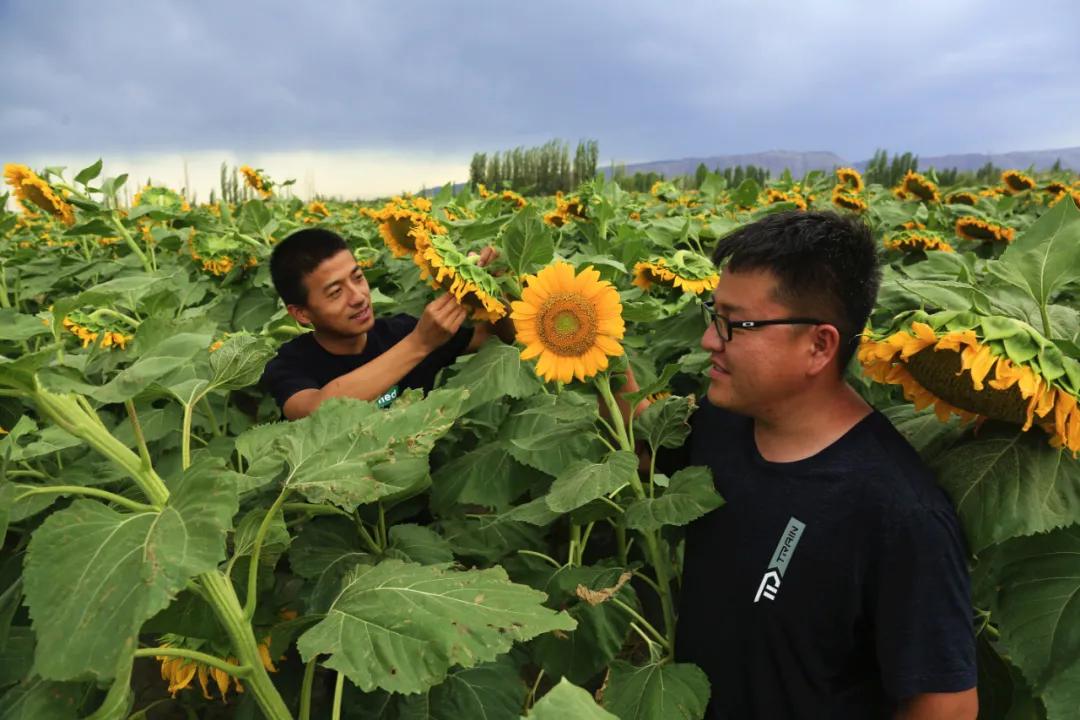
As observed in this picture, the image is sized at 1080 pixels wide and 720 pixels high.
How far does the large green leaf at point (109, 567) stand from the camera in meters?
0.84

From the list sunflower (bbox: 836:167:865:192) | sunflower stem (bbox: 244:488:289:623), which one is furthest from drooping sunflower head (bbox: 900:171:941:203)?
sunflower stem (bbox: 244:488:289:623)

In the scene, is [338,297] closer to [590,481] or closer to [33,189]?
[590,481]

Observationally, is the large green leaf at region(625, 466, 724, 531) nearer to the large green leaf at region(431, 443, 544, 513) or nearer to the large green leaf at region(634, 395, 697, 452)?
the large green leaf at region(634, 395, 697, 452)

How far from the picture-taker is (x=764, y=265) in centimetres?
136

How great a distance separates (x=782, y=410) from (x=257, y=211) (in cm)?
362

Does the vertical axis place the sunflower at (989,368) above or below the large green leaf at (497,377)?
above

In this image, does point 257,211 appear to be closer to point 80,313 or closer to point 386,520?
point 80,313

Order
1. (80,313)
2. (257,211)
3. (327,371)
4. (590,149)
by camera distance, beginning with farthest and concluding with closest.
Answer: (590,149)
(257,211)
(80,313)
(327,371)

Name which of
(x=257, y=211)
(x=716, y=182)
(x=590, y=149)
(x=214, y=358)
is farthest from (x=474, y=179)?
(x=214, y=358)

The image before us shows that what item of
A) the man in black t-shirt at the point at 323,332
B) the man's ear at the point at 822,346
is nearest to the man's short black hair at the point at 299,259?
the man in black t-shirt at the point at 323,332

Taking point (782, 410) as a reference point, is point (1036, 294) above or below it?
above

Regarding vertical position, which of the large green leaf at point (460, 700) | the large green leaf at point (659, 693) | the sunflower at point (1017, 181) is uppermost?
the sunflower at point (1017, 181)

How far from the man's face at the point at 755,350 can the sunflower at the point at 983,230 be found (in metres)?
3.10

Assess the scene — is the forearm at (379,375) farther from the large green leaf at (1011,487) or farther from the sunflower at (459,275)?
the large green leaf at (1011,487)
